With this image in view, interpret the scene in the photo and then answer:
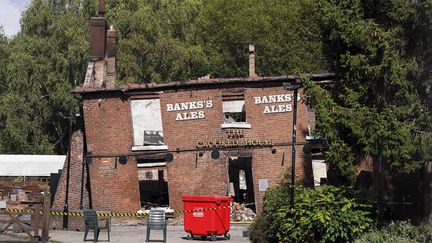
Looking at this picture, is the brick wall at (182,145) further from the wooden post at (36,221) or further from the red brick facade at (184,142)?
the wooden post at (36,221)

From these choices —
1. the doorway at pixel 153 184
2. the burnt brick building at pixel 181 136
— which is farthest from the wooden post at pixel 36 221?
the doorway at pixel 153 184

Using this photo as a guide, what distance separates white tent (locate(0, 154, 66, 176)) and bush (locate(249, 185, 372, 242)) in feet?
119

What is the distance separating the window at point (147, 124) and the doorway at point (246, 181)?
164 inches

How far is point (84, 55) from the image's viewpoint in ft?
188

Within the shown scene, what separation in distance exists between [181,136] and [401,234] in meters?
15.5

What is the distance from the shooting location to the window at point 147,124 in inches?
1260

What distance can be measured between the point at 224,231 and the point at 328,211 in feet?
18.1

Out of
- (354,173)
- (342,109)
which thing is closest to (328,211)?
(354,173)

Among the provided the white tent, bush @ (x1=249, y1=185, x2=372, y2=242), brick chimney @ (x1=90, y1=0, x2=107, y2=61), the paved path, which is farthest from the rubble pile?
the white tent

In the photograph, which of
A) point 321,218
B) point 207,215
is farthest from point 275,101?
point 321,218

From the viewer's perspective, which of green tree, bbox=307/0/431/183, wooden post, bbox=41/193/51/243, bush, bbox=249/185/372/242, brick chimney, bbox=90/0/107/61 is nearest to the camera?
green tree, bbox=307/0/431/183

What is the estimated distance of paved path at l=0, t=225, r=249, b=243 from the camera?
23578 millimetres

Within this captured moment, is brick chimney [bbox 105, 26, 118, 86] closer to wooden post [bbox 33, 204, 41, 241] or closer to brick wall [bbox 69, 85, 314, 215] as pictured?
brick wall [bbox 69, 85, 314, 215]

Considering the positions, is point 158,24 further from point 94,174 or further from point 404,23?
point 404,23
